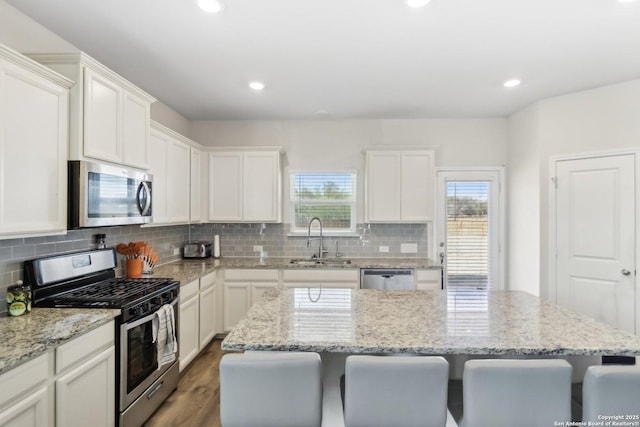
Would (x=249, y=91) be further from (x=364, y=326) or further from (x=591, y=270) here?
(x=591, y=270)

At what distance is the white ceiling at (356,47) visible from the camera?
2.08 meters

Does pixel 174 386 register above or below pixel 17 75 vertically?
below

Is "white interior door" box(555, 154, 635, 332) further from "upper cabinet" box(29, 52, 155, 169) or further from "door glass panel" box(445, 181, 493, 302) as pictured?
"upper cabinet" box(29, 52, 155, 169)

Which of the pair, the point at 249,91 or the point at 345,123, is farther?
the point at 345,123

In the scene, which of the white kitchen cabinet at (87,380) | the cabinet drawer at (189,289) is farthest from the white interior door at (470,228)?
the white kitchen cabinet at (87,380)

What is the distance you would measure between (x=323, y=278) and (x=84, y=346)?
2409 mm

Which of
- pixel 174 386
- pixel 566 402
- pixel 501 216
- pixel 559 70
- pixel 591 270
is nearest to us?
pixel 566 402

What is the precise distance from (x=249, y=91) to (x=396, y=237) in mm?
2521

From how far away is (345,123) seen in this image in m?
4.47

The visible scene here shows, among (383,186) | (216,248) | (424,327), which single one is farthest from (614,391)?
(216,248)

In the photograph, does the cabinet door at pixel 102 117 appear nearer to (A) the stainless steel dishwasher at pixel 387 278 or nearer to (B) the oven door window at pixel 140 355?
(B) the oven door window at pixel 140 355

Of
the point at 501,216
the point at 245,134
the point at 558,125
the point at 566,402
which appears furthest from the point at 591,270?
the point at 245,134

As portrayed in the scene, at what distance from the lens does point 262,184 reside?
4.13m

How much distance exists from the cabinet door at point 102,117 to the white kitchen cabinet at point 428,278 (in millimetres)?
3113
